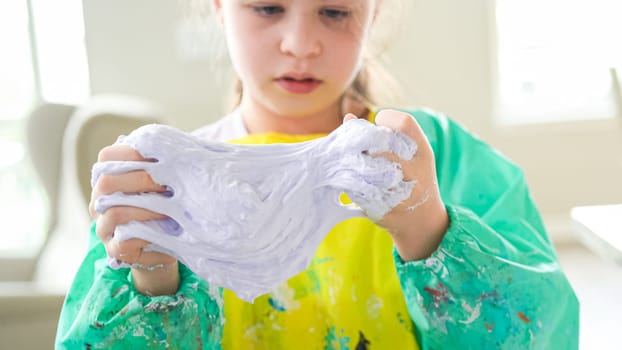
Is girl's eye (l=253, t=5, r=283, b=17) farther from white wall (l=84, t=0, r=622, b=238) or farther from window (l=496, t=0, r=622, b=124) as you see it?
window (l=496, t=0, r=622, b=124)

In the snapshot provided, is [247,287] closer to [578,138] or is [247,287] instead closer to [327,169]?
[327,169]

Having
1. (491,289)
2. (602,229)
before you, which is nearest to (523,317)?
(491,289)

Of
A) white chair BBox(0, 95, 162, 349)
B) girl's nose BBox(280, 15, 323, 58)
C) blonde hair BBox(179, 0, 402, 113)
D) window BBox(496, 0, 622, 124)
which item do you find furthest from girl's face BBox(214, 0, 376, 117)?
window BBox(496, 0, 622, 124)

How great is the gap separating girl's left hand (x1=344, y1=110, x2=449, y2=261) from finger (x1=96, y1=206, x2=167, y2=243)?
0.20 m

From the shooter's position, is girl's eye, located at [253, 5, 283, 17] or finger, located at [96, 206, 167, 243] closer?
finger, located at [96, 206, 167, 243]

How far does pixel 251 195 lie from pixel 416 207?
Result: 150mm

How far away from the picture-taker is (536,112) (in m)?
2.48

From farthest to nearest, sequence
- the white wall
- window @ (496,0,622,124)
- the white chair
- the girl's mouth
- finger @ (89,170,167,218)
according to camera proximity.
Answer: window @ (496,0,622,124) → the white wall → the white chair → the girl's mouth → finger @ (89,170,167,218)

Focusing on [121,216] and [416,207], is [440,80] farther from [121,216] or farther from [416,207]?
[121,216]

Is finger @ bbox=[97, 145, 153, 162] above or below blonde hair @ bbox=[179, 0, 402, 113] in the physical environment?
below

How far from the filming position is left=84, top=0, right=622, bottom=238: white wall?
1.92m

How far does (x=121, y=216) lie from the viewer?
0.55m

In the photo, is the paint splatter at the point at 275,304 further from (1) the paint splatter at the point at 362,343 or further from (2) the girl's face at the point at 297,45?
(2) the girl's face at the point at 297,45

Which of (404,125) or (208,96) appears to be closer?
(404,125)
